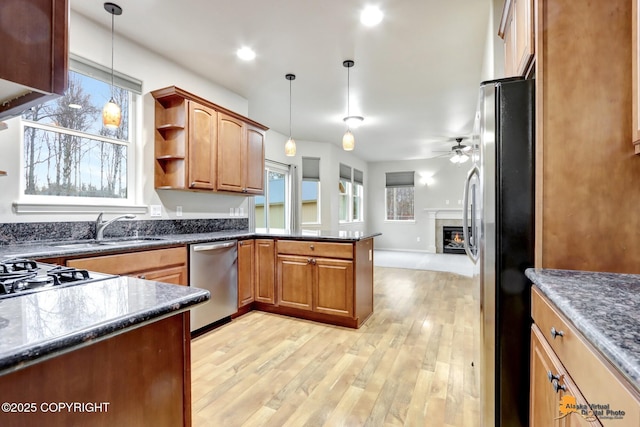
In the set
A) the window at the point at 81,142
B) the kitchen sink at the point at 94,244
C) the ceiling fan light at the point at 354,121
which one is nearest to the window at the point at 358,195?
the ceiling fan light at the point at 354,121

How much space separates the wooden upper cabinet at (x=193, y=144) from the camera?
3023 millimetres

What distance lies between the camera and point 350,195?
27.5 ft

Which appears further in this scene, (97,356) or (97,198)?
(97,198)

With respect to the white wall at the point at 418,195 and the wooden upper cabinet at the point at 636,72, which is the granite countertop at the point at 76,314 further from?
the white wall at the point at 418,195

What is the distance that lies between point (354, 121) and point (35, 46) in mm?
4659

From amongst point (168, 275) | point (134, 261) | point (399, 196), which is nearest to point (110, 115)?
point (134, 261)

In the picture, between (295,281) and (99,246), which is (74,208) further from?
(295,281)

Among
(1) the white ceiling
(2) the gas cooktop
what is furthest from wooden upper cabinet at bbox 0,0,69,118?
(1) the white ceiling

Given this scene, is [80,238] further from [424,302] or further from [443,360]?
[424,302]

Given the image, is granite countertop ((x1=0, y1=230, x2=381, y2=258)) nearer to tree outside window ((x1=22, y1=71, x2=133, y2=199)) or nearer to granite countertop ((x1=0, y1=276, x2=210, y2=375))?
tree outside window ((x1=22, y1=71, x2=133, y2=199))

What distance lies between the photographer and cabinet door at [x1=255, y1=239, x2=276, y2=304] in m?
3.33

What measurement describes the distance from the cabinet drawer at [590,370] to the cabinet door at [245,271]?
2.69m

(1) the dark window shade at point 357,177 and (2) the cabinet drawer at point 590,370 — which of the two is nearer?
(2) the cabinet drawer at point 590,370

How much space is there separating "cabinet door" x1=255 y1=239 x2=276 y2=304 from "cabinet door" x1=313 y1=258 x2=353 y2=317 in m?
0.52
